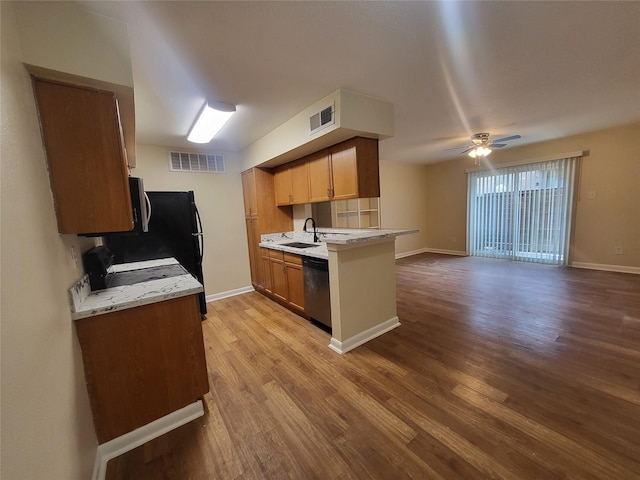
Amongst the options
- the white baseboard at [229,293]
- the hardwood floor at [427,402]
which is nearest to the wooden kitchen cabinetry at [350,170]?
the hardwood floor at [427,402]

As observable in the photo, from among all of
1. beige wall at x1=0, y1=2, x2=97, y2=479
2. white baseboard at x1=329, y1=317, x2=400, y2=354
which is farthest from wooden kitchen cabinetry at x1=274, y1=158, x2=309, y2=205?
beige wall at x1=0, y1=2, x2=97, y2=479

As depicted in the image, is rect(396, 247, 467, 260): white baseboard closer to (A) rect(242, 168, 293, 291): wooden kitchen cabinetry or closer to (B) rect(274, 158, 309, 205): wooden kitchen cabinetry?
(A) rect(242, 168, 293, 291): wooden kitchen cabinetry

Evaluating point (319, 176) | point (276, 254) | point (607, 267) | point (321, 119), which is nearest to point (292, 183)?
point (319, 176)

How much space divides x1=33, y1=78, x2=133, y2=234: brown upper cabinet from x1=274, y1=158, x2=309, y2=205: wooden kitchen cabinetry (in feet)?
7.20

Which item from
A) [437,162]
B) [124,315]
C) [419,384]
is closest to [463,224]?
[437,162]

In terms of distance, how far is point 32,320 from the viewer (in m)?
0.90

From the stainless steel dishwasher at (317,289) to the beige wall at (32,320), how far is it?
6.30 ft

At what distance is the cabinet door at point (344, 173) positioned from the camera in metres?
2.71

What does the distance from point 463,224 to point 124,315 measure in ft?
22.9

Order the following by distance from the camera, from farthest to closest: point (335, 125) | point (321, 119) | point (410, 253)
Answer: point (410, 253)
point (321, 119)
point (335, 125)

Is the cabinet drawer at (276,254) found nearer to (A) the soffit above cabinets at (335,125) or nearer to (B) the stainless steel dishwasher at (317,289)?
(B) the stainless steel dishwasher at (317,289)

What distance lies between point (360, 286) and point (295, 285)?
3.34 feet

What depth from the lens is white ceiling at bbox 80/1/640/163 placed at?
144 centimetres

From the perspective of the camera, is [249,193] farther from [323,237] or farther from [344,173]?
[344,173]
